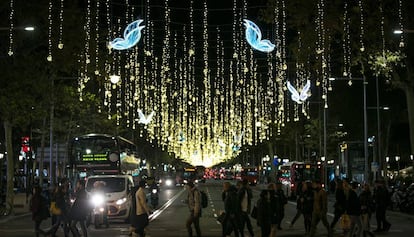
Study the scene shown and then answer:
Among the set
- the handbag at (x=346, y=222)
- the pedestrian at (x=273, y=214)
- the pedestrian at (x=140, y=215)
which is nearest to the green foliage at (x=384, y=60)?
the handbag at (x=346, y=222)

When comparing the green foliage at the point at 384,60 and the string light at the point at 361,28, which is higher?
the string light at the point at 361,28

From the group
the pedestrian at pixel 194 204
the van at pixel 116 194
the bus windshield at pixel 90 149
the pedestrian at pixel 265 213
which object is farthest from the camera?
the bus windshield at pixel 90 149

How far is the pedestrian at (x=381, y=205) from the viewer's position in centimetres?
2648

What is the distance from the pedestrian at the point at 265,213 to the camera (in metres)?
19.8

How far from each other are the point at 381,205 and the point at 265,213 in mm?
8211

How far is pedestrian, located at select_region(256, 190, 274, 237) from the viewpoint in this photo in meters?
19.8

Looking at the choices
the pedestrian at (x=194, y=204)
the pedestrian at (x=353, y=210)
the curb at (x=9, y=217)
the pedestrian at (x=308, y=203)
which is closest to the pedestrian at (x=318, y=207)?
the pedestrian at (x=308, y=203)

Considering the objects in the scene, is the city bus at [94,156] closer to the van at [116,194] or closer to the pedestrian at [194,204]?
the van at [116,194]

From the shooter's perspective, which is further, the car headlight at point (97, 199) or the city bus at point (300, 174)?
the city bus at point (300, 174)

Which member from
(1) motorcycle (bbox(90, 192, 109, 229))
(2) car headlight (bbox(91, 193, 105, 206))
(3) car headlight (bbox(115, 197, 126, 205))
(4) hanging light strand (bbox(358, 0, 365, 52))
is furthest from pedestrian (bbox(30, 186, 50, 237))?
(4) hanging light strand (bbox(358, 0, 365, 52))

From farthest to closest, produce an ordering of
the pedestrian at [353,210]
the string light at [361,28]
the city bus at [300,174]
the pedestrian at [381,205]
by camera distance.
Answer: the city bus at [300,174] → the string light at [361,28] → the pedestrian at [381,205] → the pedestrian at [353,210]

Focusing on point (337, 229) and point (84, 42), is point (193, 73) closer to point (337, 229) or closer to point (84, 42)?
point (84, 42)

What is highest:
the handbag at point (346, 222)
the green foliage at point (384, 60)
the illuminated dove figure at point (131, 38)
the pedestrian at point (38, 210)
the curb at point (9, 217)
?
the illuminated dove figure at point (131, 38)

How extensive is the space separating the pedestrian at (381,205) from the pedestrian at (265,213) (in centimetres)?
775
